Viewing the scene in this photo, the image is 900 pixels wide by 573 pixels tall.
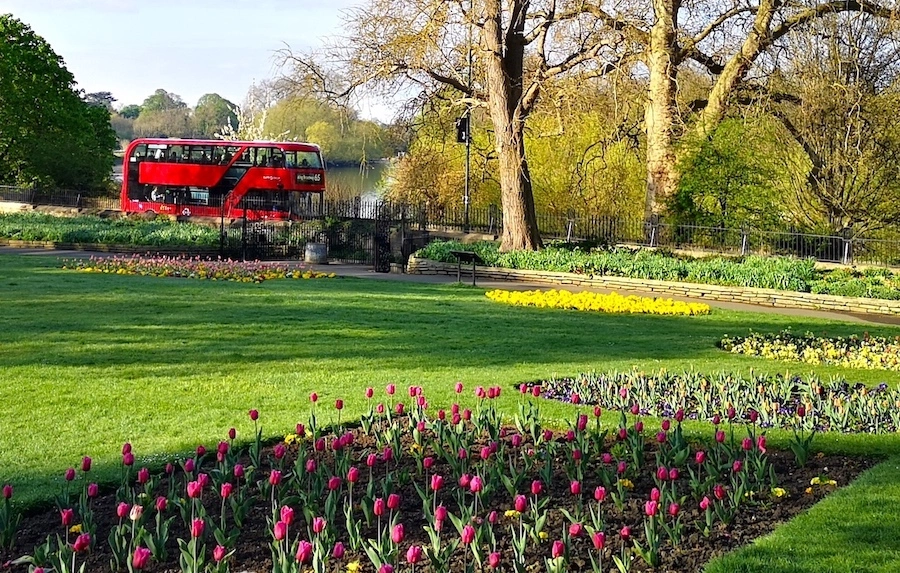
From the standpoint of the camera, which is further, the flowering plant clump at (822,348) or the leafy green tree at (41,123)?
the leafy green tree at (41,123)

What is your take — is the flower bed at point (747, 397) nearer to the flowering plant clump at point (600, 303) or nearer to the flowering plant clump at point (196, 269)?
the flowering plant clump at point (600, 303)

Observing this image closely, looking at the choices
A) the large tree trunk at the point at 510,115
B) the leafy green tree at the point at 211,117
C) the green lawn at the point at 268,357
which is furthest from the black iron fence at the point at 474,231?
the leafy green tree at the point at 211,117

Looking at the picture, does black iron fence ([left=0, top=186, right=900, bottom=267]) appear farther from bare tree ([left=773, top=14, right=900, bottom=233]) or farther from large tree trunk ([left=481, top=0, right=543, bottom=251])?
large tree trunk ([left=481, top=0, right=543, bottom=251])

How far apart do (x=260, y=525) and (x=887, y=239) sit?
77.4 feet

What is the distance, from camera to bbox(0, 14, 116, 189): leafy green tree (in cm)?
5022

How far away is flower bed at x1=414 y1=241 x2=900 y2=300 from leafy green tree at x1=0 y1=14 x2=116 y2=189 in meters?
30.3

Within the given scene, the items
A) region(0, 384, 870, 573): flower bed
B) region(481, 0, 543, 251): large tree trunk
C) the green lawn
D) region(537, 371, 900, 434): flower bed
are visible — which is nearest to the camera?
region(0, 384, 870, 573): flower bed

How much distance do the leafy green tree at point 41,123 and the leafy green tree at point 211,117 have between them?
36.9 meters

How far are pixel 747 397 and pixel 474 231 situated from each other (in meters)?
24.5

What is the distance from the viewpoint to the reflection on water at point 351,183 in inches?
1896

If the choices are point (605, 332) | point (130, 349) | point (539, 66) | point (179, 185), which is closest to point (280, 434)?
point (130, 349)

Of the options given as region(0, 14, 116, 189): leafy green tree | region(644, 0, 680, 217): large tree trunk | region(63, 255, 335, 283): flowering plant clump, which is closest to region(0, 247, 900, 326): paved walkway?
region(63, 255, 335, 283): flowering plant clump

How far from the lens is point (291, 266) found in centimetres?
2512

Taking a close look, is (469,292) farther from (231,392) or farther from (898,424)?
(898,424)
